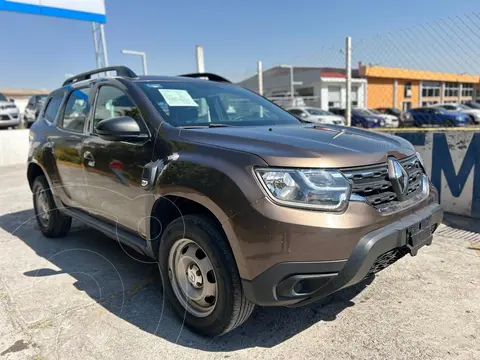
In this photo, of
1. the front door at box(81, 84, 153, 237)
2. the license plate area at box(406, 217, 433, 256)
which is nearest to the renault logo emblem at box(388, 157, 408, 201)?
the license plate area at box(406, 217, 433, 256)

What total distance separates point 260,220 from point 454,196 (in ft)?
12.4

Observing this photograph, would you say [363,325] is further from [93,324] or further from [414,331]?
[93,324]

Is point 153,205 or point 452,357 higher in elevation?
point 153,205

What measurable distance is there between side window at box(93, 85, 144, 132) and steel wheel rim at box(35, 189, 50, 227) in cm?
161

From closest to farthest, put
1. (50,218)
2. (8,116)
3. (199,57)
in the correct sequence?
(50,218) < (199,57) < (8,116)

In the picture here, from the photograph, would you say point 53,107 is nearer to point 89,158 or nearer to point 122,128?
point 89,158

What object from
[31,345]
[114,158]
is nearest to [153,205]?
[114,158]

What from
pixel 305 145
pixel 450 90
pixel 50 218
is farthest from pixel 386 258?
pixel 450 90

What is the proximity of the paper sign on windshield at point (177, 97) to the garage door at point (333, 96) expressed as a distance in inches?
1313

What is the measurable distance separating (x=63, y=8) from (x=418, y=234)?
40.8 ft

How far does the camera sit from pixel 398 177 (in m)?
2.30

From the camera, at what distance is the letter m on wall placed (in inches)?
178

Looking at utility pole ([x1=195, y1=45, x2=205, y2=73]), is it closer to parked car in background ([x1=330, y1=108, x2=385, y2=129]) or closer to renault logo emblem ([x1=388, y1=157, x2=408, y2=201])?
renault logo emblem ([x1=388, y1=157, x2=408, y2=201])

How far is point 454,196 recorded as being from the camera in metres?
4.79
